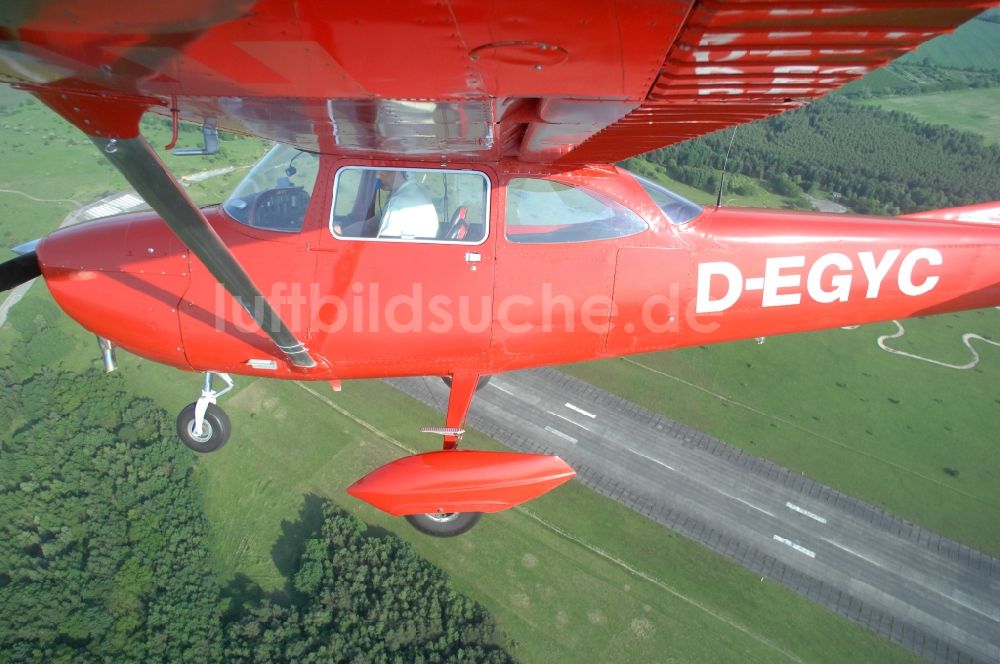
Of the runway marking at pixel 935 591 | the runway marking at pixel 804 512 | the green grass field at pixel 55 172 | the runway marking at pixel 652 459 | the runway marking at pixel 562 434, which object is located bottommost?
the runway marking at pixel 935 591

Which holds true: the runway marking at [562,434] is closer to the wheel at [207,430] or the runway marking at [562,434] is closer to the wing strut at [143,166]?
the wheel at [207,430]

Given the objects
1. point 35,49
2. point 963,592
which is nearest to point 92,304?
point 35,49

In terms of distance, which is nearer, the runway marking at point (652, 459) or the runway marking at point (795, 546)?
the runway marking at point (795, 546)

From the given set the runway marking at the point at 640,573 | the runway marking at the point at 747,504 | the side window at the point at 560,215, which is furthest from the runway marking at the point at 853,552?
the side window at the point at 560,215

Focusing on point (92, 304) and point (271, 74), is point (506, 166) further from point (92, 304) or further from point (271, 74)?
point (92, 304)

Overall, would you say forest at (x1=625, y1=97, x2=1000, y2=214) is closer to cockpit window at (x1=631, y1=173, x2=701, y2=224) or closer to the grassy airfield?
the grassy airfield

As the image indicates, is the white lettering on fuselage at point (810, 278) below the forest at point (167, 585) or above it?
above

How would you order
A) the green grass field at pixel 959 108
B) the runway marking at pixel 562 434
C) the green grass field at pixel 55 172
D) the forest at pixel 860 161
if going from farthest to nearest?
the green grass field at pixel 959 108 → the forest at pixel 860 161 → the green grass field at pixel 55 172 → the runway marking at pixel 562 434

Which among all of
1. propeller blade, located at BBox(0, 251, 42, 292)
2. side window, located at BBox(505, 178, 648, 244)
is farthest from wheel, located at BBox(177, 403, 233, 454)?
side window, located at BBox(505, 178, 648, 244)
